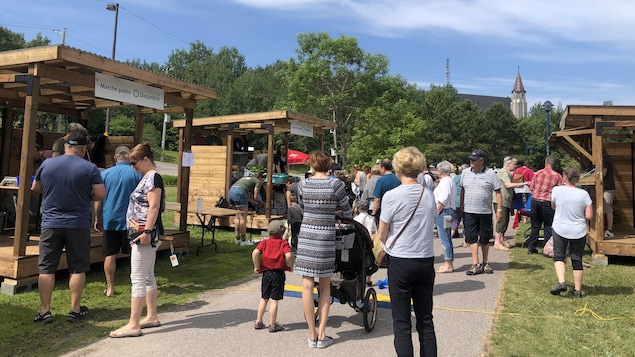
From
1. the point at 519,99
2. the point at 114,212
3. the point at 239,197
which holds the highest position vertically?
the point at 519,99

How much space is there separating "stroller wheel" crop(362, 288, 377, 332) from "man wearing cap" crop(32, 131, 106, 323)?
279 centimetres

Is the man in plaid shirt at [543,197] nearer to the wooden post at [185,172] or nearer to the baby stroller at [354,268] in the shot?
the baby stroller at [354,268]

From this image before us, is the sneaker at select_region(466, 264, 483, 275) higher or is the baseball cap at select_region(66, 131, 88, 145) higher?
the baseball cap at select_region(66, 131, 88, 145)

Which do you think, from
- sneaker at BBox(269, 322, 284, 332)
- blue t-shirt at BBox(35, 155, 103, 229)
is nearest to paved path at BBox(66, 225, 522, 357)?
sneaker at BBox(269, 322, 284, 332)

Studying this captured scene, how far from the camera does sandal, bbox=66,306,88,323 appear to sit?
4.41 meters

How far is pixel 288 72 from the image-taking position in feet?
109

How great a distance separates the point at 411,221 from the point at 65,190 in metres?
3.33

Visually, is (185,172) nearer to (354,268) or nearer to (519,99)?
(354,268)

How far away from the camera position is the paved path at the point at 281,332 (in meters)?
3.76

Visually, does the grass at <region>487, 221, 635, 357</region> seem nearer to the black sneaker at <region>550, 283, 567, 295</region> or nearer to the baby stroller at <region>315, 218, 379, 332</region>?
the black sneaker at <region>550, 283, 567, 295</region>

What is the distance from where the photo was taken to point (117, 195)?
536 centimetres

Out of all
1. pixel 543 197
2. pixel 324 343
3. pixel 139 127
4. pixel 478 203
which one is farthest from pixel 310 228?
pixel 139 127

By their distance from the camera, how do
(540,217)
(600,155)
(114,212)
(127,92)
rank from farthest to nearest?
1. (540,217)
2. (600,155)
3. (127,92)
4. (114,212)

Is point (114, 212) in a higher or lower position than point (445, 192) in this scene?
lower
